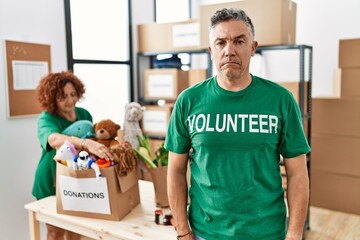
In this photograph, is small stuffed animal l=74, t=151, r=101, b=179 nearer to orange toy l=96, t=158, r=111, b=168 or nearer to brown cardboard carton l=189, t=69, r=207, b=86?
orange toy l=96, t=158, r=111, b=168

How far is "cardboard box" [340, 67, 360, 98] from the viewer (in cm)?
303

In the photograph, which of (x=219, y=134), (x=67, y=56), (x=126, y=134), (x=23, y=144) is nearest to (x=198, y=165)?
(x=219, y=134)

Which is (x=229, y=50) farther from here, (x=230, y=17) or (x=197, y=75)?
(x=197, y=75)

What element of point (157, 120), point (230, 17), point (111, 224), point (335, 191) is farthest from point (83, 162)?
point (335, 191)

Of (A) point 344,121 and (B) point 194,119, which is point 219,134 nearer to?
(B) point 194,119

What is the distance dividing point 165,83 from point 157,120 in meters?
0.36

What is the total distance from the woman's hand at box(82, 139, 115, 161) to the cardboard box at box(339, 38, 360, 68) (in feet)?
7.53

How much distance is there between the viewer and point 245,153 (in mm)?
1176

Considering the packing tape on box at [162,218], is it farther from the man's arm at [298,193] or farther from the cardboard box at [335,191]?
the cardboard box at [335,191]

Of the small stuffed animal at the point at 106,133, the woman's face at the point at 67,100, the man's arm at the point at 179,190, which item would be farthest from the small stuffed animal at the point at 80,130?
the man's arm at the point at 179,190

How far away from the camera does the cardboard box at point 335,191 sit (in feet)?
10.5

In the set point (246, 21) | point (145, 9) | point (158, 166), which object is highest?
point (145, 9)

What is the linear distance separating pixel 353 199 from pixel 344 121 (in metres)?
0.71

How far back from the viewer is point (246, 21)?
1207mm
